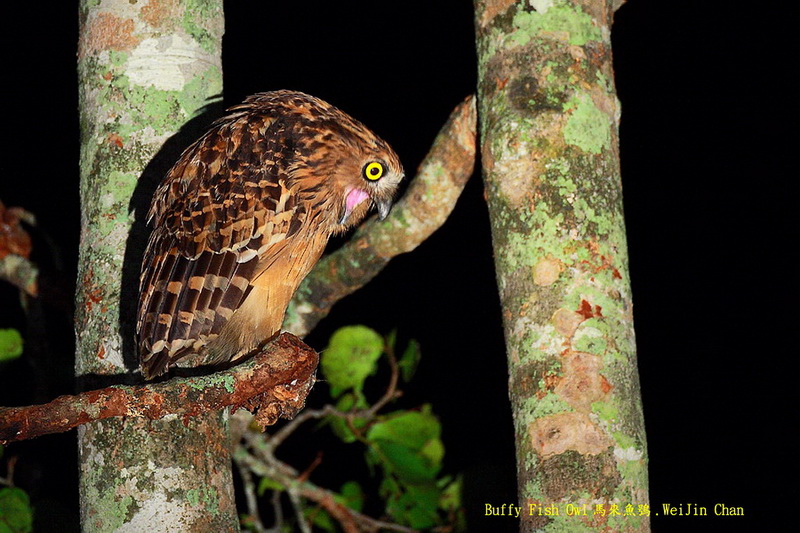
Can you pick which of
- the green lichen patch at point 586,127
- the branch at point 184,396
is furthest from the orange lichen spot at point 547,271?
the branch at point 184,396

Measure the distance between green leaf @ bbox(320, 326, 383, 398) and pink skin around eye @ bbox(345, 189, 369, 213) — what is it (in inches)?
28.0

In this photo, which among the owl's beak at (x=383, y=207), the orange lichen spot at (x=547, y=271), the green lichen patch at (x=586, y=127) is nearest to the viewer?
the orange lichen spot at (x=547, y=271)

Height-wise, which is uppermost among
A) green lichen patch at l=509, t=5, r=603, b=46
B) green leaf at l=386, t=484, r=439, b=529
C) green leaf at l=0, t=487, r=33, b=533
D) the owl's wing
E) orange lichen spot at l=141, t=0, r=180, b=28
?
orange lichen spot at l=141, t=0, r=180, b=28

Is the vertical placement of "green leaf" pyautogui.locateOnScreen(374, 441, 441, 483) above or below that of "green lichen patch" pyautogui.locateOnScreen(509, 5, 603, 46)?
below

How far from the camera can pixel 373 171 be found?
2.84 metres

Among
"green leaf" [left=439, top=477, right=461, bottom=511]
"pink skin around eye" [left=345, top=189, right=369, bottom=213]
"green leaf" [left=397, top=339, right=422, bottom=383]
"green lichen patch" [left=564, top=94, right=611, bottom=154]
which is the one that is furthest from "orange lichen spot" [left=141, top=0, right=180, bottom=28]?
"green leaf" [left=439, top=477, right=461, bottom=511]

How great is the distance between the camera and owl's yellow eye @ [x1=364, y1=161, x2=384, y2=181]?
2816 millimetres

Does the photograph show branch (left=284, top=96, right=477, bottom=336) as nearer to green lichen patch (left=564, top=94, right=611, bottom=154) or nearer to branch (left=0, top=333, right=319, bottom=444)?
green lichen patch (left=564, top=94, right=611, bottom=154)

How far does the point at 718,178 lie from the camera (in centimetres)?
461

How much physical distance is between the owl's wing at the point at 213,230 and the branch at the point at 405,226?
1.84 feet

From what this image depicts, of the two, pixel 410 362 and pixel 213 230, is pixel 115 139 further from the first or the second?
pixel 410 362

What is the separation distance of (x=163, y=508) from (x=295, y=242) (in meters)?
0.87

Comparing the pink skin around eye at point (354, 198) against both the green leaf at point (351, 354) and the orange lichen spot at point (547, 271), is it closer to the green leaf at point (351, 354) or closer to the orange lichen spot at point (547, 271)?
the green leaf at point (351, 354)

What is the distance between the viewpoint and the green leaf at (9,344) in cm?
309
